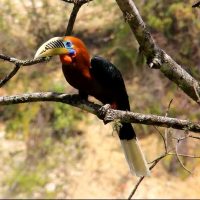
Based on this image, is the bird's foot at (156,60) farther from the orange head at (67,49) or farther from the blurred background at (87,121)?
the blurred background at (87,121)

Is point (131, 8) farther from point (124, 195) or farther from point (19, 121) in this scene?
point (19, 121)

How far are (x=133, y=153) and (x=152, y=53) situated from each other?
1022 mm

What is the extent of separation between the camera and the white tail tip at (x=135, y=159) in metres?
2.85

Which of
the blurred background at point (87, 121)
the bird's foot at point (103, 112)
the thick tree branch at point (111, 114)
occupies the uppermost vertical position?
the thick tree branch at point (111, 114)

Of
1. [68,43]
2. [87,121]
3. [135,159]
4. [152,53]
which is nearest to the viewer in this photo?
[152,53]

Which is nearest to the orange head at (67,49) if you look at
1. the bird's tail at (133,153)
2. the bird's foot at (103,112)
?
the bird's foot at (103,112)

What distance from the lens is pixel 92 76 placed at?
266cm

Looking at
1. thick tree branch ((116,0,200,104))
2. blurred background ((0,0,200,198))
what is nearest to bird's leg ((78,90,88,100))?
thick tree branch ((116,0,200,104))

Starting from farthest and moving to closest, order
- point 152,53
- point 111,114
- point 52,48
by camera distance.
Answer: point 52,48 < point 111,114 < point 152,53

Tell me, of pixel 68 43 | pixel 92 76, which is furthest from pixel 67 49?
pixel 92 76

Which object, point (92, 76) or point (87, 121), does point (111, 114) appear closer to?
point (92, 76)

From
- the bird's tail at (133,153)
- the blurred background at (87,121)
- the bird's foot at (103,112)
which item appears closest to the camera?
the bird's foot at (103,112)

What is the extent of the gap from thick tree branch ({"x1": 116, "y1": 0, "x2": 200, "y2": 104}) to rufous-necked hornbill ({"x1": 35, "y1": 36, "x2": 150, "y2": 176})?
0.57 m

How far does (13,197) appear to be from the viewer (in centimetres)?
575
